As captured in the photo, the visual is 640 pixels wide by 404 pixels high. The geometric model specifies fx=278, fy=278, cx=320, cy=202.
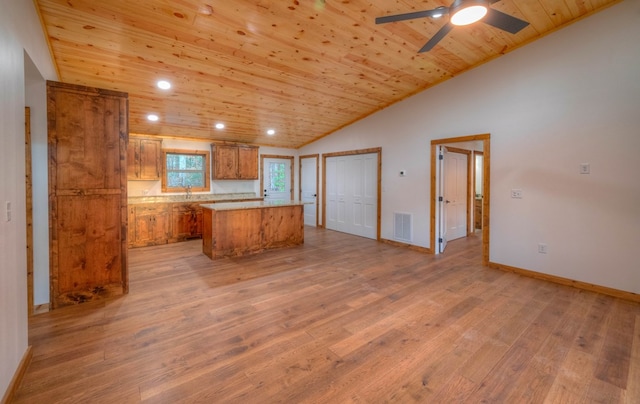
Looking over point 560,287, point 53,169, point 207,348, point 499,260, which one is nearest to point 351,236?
point 499,260

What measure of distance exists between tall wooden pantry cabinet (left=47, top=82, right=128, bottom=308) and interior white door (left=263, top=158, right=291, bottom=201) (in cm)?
→ 494

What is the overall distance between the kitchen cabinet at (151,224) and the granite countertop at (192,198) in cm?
19

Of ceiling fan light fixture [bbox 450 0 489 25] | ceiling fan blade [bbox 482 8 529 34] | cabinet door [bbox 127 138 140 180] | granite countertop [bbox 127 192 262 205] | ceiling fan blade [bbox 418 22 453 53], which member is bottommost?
granite countertop [bbox 127 192 262 205]

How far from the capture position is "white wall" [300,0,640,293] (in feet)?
10.9

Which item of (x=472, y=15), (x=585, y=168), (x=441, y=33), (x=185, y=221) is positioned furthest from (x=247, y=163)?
(x=585, y=168)

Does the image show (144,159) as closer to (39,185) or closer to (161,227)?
(161,227)

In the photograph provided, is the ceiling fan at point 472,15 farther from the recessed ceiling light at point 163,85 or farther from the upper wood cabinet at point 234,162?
the upper wood cabinet at point 234,162

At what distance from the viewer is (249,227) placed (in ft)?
16.8

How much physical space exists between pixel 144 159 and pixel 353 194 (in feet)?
15.6

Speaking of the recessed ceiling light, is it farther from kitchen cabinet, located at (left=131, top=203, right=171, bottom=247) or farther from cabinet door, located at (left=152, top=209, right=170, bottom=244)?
cabinet door, located at (left=152, top=209, right=170, bottom=244)

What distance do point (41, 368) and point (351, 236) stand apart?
5.54 m

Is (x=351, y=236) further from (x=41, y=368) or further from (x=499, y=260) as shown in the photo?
(x=41, y=368)

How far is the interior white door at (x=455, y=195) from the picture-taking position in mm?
5944

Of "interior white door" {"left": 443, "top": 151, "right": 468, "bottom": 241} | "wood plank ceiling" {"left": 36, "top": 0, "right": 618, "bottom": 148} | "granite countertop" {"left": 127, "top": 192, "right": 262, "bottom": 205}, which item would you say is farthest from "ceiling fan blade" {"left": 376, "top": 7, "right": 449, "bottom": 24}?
"granite countertop" {"left": 127, "top": 192, "right": 262, "bottom": 205}
